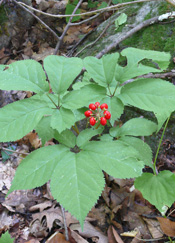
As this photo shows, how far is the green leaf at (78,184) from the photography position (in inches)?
43.8

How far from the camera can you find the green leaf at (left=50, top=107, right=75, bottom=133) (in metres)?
1.28

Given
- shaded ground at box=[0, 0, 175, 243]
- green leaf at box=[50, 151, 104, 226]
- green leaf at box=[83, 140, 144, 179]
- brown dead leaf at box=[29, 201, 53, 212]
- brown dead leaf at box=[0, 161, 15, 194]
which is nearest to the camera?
green leaf at box=[50, 151, 104, 226]

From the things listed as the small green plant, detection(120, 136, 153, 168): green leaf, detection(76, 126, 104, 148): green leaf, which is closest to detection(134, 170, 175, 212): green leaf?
the small green plant

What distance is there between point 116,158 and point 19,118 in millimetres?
680

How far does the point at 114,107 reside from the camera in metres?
1.49

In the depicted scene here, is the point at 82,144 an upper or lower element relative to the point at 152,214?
upper

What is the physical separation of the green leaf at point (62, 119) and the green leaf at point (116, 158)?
242mm

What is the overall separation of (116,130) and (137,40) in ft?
5.26

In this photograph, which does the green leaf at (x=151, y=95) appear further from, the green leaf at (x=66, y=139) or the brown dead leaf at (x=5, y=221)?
the brown dead leaf at (x=5, y=221)

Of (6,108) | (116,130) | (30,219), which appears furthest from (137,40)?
(30,219)

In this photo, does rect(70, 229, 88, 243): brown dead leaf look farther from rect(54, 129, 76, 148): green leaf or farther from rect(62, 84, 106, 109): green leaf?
rect(62, 84, 106, 109): green leaf

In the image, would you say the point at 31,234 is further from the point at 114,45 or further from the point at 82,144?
the point at 114,45

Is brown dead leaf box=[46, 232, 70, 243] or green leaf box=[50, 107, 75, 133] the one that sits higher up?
green leaf box=[50, 107, 75, 133]

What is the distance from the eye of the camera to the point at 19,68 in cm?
151
